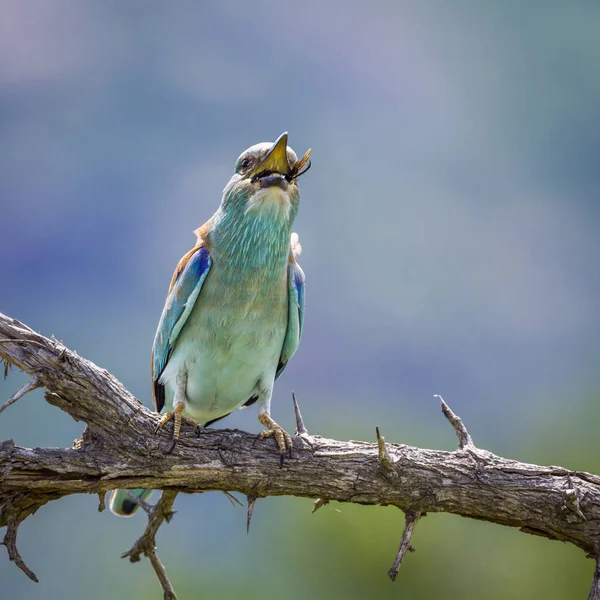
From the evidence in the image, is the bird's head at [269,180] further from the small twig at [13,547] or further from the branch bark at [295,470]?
the small twig at [13,547]

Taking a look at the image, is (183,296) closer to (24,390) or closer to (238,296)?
(238,296)

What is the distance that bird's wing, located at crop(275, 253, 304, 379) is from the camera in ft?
14.8

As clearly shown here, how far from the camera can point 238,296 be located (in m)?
4.29

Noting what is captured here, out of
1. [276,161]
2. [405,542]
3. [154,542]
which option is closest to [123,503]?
[154,542]

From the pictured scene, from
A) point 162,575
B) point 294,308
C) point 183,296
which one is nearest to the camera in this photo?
point 162,575

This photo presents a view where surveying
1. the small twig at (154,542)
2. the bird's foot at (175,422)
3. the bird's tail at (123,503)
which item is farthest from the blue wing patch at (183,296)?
the small twig at (154,542)

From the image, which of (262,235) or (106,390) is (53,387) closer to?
(106,390)

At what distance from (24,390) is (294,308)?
1.69 meters

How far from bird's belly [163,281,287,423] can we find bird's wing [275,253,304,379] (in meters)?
0.04

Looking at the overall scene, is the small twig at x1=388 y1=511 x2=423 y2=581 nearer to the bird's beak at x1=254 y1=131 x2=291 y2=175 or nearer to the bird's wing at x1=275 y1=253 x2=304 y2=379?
the bird's wing at x1=275 y1=253 x2=304 y2=379

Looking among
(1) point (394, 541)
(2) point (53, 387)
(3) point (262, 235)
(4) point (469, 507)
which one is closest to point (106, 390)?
(2) point (53, 387)

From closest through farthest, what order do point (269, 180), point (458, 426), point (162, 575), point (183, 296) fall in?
point (458, 426), point (162, 575), point (269, 180), point (183, 296)

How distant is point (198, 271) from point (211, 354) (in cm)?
44

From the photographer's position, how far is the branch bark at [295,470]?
344cm
